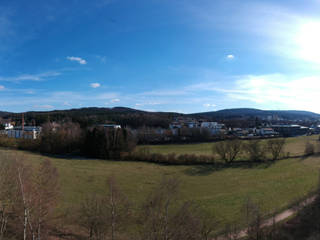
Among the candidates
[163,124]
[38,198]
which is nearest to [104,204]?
[38,198]

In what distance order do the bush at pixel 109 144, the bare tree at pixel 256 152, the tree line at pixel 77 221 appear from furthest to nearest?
the bush at pixel 109 144, the bare tree at pixel 256 152, the tree line at pixel 77 221

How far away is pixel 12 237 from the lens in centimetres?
945

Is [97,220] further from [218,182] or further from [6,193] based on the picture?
[218,182]

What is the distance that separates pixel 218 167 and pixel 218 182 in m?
8.61

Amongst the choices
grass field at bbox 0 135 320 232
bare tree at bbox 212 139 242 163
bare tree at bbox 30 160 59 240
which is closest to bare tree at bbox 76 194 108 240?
bare tree at bbox 30 160 59 240

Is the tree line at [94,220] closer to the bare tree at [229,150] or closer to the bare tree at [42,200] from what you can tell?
the bare tree at [42,200]

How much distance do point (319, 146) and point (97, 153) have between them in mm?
47804

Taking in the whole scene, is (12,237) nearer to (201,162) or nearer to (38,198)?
(38,198)

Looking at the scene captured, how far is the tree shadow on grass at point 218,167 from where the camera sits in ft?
106

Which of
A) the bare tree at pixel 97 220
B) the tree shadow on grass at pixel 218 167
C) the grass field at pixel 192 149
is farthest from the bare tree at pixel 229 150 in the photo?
the bare tree at pixel 97 220

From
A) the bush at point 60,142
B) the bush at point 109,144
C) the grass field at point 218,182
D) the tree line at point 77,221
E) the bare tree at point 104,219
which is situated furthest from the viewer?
the bush at point 60,142

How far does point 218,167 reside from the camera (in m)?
35.5

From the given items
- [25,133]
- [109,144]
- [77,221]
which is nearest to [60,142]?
[109,144]

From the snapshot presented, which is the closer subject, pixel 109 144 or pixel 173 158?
pixel 173 158
